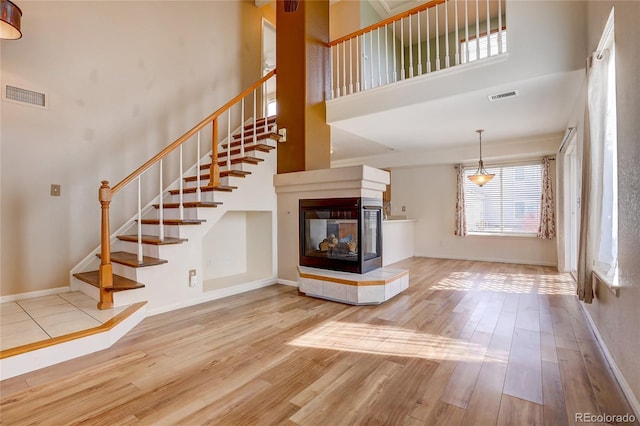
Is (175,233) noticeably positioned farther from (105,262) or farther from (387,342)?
(387,342)

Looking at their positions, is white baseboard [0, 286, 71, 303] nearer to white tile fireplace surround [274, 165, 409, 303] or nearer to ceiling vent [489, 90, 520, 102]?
white tile fireplace surround [274, 165, 409, 303]

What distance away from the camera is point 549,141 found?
17.9ft

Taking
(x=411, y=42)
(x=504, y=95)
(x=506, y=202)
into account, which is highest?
(x=411, y=42)

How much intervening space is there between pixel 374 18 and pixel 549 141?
414 centimetres

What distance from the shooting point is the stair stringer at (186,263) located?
3.05 metres

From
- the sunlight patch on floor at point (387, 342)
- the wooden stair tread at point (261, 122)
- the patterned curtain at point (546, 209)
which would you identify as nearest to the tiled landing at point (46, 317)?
the sunlight patch on floor at point (387, 342)

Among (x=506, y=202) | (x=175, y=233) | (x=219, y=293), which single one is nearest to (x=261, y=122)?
(x=175, y=233)

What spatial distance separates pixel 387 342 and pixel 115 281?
104 inches

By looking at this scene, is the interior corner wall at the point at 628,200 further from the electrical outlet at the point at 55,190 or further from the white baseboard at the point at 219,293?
the electrical outlet at the point at 55,190

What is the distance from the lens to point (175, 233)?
11.2 feet

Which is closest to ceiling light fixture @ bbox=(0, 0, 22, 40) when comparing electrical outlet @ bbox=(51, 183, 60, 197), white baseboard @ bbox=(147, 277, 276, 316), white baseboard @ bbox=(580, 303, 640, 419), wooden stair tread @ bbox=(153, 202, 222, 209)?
electrical outlet @ bbox=(51, 183, 60, 197)

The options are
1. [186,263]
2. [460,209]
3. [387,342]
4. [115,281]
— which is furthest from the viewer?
[460,209]

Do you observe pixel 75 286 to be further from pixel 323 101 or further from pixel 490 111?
pixel 490 111

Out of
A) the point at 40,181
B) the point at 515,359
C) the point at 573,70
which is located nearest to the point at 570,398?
the point at 515,359
